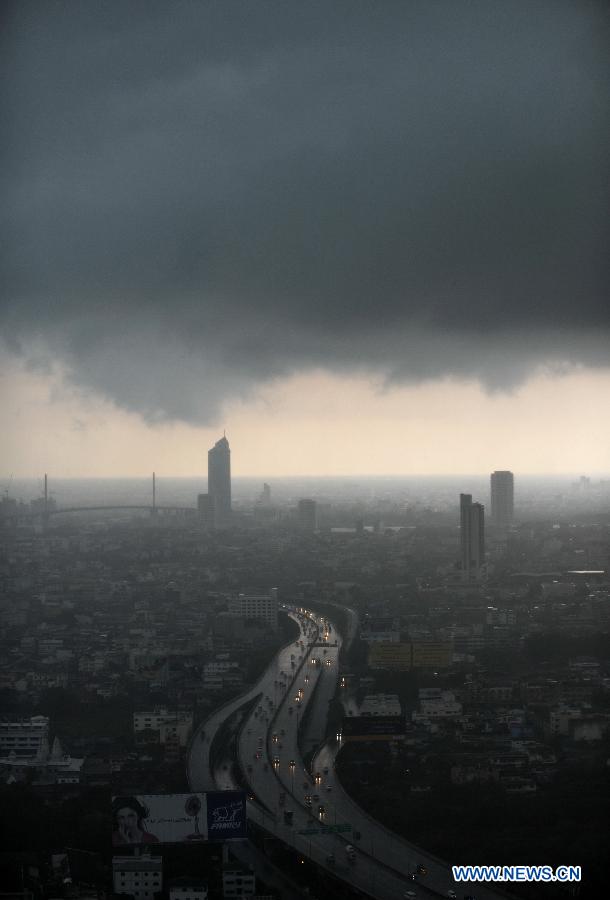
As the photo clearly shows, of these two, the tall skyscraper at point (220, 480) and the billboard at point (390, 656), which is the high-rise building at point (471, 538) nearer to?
the tall skyscraper at point (220, 480)

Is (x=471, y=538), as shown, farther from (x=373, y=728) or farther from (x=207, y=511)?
(x=373, y=728)

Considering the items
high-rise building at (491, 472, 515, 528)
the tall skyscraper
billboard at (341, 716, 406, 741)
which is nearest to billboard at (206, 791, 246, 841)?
billboard at (341, 716, 406, 741)

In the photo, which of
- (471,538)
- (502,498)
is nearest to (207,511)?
(471,538)

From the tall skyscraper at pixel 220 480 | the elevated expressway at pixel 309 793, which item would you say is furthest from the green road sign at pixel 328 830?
the tall skyscraper at pixel 220 480

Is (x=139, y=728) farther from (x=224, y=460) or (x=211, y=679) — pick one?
(x=224, y=460)

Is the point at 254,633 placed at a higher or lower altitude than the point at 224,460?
lower

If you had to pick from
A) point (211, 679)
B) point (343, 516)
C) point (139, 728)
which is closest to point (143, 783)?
point (139, 728)
